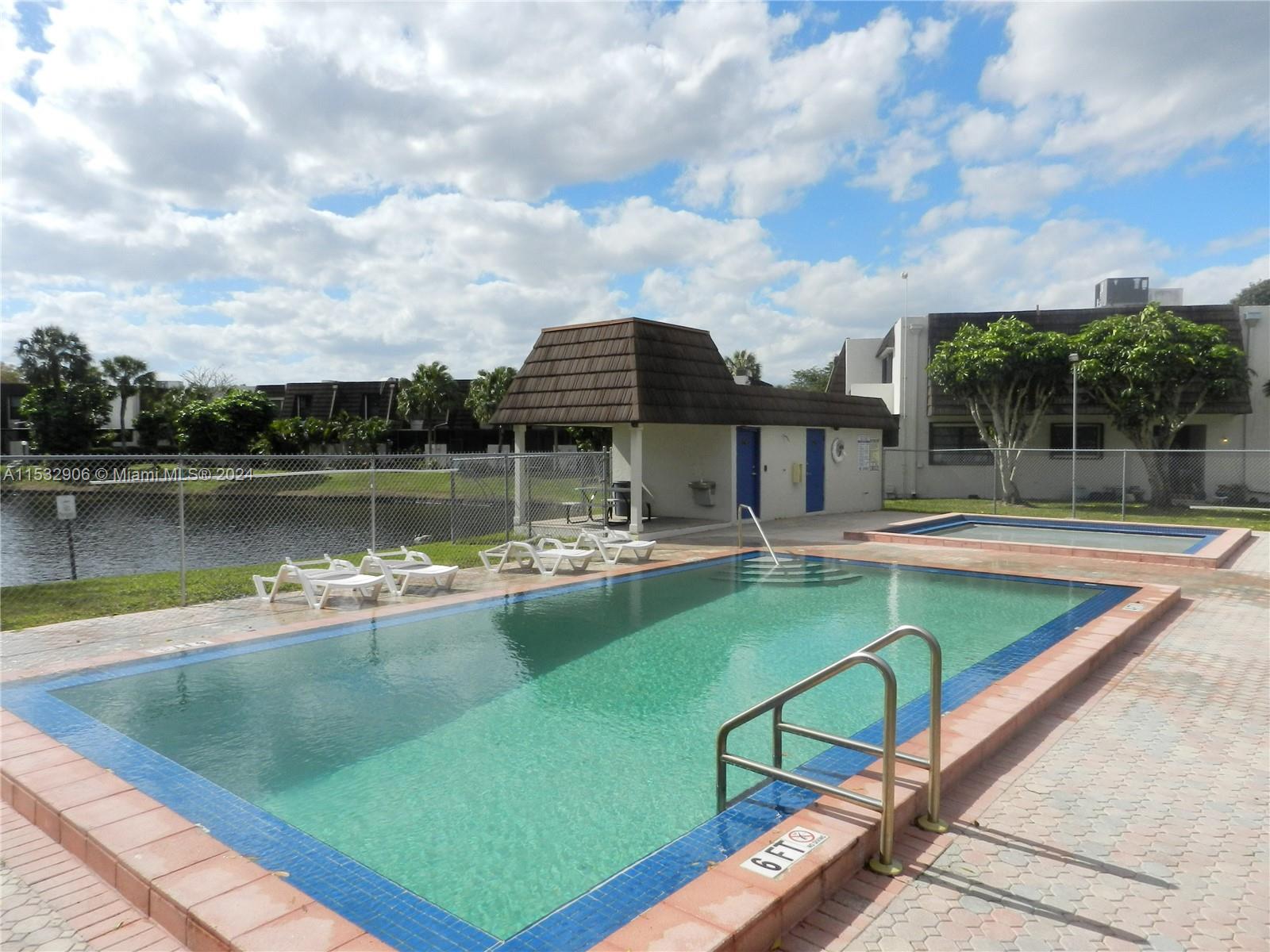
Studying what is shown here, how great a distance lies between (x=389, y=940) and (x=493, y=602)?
690 cm

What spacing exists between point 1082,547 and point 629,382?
9.32 meters

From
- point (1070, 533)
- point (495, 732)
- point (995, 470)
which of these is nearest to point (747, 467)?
point (1070, 533)

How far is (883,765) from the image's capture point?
3.85 m

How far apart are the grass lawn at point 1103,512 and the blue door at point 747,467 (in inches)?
259

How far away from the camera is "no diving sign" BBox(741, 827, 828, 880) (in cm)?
344

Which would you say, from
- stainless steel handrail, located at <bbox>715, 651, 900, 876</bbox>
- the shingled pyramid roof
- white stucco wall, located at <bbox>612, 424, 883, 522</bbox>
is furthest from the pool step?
stainless steel handrail, located at <bbox>715, 651, 900, 876</bbox>

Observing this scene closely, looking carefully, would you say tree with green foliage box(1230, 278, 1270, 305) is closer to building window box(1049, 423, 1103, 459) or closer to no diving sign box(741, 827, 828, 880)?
building window box(1049, 423, 1103, 459)

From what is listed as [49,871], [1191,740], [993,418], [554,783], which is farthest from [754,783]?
[993,418]

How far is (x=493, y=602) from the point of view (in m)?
10.0

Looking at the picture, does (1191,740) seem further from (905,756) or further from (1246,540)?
(1246,540)

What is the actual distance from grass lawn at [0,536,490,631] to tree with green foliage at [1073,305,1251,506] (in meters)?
20.7

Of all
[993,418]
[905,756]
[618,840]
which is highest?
[993,418]

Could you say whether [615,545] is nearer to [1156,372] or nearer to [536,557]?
[536,557]

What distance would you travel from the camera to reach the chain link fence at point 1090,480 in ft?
80.3
